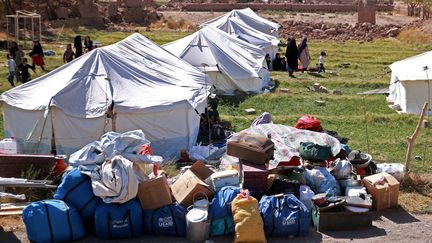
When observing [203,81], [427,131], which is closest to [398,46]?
[427,131]

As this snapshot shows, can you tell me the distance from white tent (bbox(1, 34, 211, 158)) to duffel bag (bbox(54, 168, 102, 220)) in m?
3.80

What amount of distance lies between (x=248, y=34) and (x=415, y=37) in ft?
49.6

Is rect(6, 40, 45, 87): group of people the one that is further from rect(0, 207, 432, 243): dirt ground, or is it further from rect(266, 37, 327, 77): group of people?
rect(0, 207, 432, 243): dirt ground

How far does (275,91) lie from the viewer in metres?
22.4

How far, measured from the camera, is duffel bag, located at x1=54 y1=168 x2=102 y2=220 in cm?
948

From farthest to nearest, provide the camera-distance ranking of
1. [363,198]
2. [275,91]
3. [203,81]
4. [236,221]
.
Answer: [275,91] < [203,81] < [363,198] < [236,221]

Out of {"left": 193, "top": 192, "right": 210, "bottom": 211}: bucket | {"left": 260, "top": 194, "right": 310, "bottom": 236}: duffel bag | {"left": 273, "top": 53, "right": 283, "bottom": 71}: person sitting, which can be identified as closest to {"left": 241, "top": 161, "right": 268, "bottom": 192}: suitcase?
{"left": 260, "top": 194, "right": 310, "bottom": 236}: duffel bag

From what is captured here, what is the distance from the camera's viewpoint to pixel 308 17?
5631 cm

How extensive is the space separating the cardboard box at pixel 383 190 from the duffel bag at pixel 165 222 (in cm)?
285

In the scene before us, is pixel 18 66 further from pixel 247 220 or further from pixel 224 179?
pixel 247 220

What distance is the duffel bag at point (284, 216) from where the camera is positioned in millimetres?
9438

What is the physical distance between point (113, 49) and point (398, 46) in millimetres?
25479

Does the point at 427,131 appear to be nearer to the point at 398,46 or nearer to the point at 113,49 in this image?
the point at 113,49

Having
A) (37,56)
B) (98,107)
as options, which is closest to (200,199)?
(98,107)
